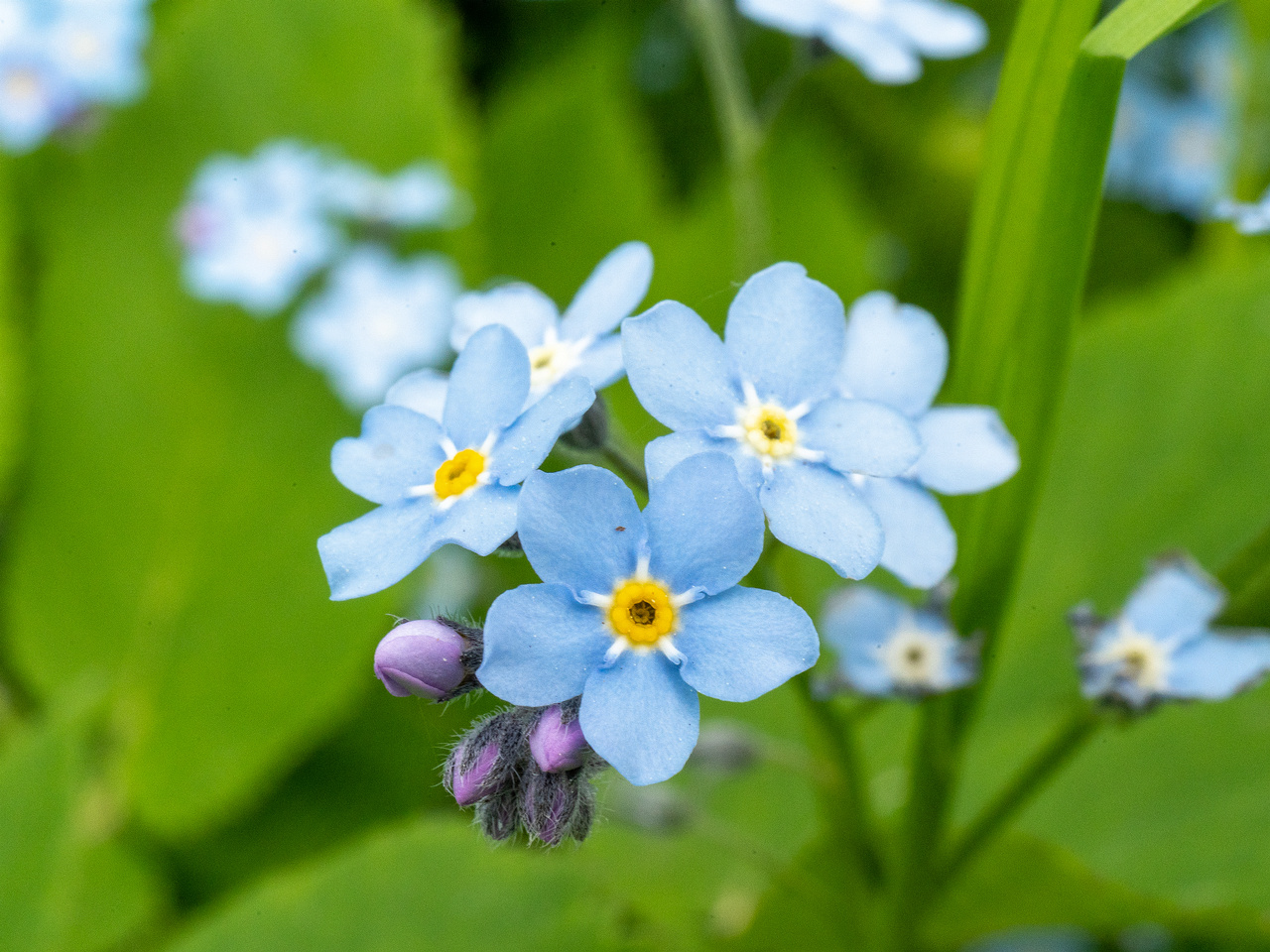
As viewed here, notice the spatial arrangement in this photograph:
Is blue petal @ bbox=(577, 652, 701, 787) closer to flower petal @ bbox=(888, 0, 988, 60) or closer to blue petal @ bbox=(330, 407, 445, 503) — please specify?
blue petal @ bbox=(330, 407, 445, 503)

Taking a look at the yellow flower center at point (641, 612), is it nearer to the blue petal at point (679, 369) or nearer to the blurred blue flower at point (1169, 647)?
the blue petal at point (679, 369)

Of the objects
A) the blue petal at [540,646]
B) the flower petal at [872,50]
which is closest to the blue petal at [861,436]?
the blue petal at [540,646]

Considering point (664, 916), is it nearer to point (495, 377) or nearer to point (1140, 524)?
point (1140, 524)

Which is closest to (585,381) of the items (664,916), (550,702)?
(550,702)

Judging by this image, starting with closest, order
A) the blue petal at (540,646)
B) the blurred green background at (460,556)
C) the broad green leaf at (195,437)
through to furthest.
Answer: the blue petal at (540,646), the blurred green background at (460,556), the broad green leaf at (195,437)

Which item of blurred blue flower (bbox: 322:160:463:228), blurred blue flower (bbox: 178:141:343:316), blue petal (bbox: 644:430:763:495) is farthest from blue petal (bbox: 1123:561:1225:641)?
blurred blue flower (bbox: 178:141:343:316)
